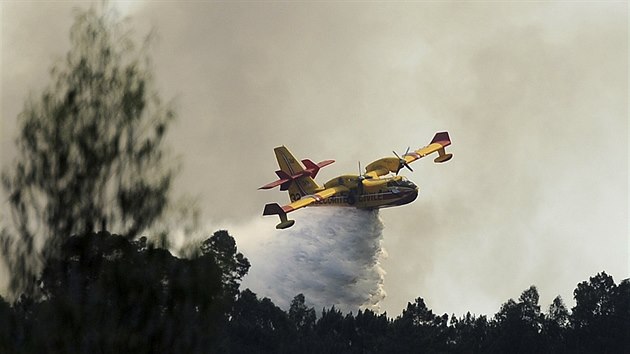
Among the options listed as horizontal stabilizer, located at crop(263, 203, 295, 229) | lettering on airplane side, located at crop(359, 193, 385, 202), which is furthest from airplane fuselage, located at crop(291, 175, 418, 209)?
horizontal stabilizer, located at crop(263, 203, 295, 229)

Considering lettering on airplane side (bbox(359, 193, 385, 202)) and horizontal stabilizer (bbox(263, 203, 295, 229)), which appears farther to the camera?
lettering on airplane side (bbox(359, 193, 385, 202))

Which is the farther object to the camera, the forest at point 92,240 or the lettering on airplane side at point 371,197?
A: the lettering on airplane side at point 371,197

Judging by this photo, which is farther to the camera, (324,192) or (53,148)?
(324,192)

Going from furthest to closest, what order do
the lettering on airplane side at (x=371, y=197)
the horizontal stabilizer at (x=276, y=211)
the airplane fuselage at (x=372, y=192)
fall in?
the lettering on airplane side at (x=371, y=197) → the airplane fuselage at (x=372, y=192) → the horizontal stabilizer at (x=276, y=211)

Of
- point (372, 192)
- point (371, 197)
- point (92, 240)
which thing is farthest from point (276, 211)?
point (92, 240)

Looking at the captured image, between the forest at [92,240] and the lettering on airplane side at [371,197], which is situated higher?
the lettering on airplane side at [371,197]

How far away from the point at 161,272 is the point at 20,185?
648 centimetres

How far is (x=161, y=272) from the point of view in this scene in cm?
7162

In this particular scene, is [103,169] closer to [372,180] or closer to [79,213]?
[79,213]

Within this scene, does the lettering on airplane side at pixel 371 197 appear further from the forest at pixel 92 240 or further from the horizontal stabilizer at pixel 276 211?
the forest at pixel 92 240

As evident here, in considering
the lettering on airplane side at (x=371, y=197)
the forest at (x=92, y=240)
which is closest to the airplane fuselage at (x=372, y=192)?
the lettering on airplane side at (x=371, y=197)

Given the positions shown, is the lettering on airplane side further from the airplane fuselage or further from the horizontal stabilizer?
the horizontal stabilizer

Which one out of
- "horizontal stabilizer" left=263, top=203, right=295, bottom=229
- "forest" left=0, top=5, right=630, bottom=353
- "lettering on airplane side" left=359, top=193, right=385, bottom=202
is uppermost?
"lettering on airplane side" left=359, top=193, right=385, bottom=202

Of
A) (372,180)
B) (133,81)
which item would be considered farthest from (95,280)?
(372,180)
